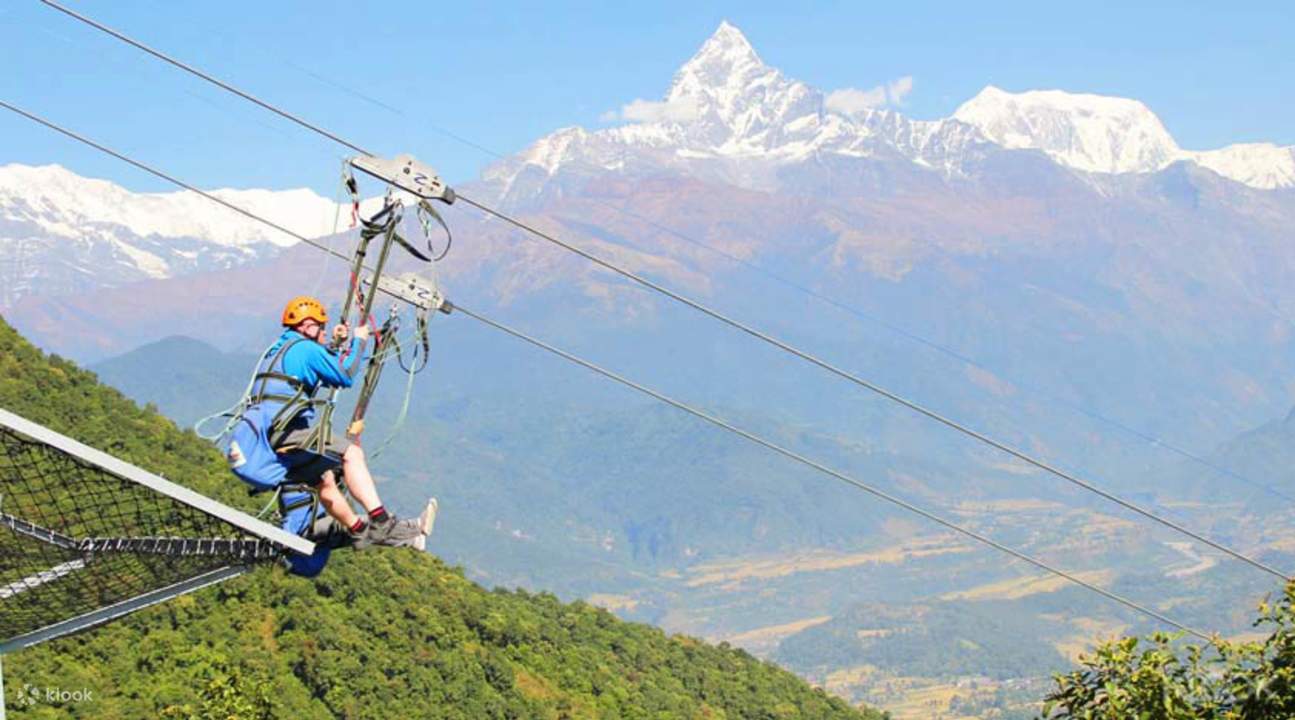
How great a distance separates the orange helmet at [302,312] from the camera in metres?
13.0

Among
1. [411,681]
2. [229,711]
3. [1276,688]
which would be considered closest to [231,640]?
[411,681]

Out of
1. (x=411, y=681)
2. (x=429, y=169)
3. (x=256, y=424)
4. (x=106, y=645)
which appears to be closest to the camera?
(x=256, y=424)

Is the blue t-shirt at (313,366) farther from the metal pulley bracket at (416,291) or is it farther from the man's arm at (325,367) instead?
the metal pulley bracket at (416,291)

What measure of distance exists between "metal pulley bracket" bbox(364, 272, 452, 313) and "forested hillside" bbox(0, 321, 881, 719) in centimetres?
2023

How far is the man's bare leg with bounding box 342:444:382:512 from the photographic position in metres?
13.2

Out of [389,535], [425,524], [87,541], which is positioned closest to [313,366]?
[389,535]

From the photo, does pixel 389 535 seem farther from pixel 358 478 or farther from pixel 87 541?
pixel 87 541

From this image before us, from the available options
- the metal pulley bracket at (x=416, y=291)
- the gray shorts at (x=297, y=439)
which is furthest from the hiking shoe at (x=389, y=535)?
the metal pulley bracket at (x=416, y=291)

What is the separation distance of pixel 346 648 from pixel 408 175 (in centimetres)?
4018

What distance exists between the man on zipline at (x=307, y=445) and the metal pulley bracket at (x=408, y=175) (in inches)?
52.7

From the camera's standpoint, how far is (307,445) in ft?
41.8

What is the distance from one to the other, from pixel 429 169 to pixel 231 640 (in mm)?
36659

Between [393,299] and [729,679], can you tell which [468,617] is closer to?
[729,679]

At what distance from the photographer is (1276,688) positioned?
11.4 m
